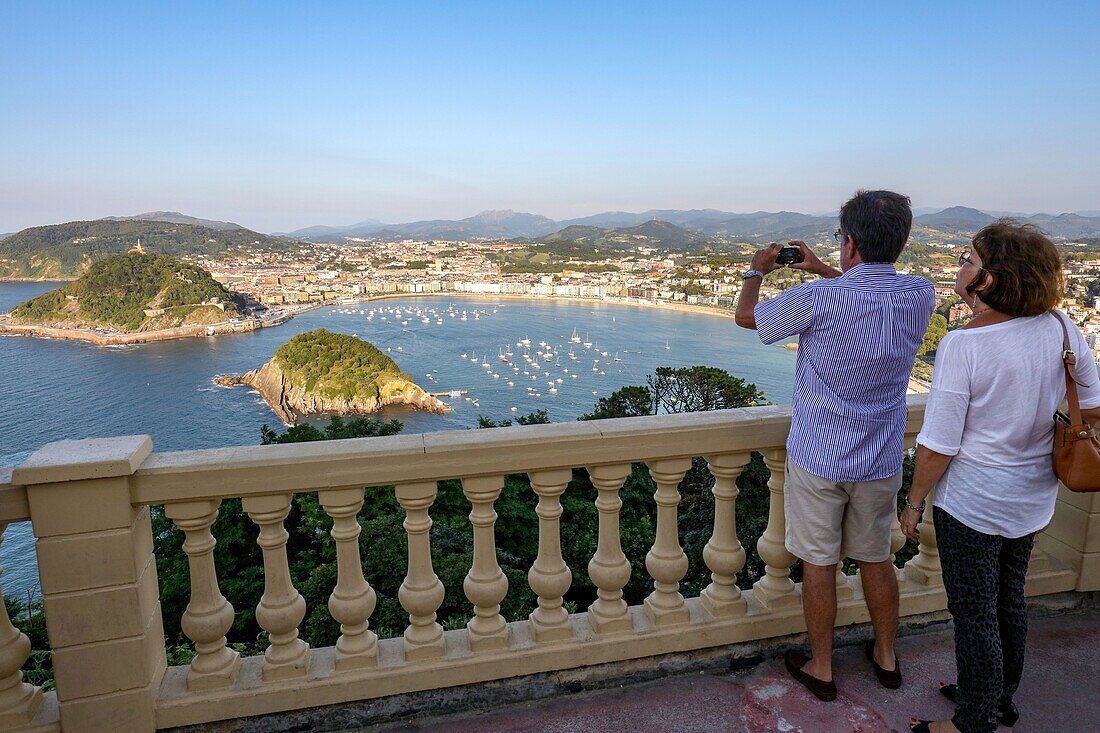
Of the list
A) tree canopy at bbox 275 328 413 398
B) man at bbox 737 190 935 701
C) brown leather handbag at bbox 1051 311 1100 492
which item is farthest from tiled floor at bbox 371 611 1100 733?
tree canopy at bbox 275 328 413 398

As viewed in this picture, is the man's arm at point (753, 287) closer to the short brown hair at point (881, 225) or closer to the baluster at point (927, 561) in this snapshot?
the short brown hair at point (881, 225)

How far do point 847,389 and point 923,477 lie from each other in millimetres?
292

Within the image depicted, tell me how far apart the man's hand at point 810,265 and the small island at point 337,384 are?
53968mm

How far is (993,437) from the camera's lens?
160 cm

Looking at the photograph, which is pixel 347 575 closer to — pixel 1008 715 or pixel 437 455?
pixel 437 455

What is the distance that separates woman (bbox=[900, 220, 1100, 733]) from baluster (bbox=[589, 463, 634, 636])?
823 mm

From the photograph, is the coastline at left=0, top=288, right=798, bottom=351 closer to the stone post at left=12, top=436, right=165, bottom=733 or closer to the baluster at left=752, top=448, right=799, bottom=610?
the baluster at left=752, top=448, right=799, bottom=610

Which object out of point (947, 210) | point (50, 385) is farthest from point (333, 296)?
point (947, 210)

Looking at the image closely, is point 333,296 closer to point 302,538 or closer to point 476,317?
point 476,317

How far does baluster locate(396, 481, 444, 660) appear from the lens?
6.13ft

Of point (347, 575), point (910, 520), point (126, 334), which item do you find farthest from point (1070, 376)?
point (126, 334)

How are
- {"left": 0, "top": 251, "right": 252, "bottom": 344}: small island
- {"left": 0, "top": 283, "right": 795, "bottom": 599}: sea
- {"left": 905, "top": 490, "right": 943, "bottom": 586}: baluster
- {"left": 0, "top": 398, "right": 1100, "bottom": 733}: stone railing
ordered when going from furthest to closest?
{"left": 0, "top": 251, "right": 252, "bottom": 344}: small island → {"left": 0, "top": 283, "right": 795, "bottom": 599}: sea → {"left": 905, "top": 490, "right": 943, "bottom": 586}: baluster → {"left": 0, "top": 398, "right": 1100, "bottom": 733}: stone railing

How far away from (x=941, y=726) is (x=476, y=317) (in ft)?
329

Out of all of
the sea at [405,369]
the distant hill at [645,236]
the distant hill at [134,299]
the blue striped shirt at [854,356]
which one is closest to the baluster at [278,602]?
the blue striped shirt at [854,356]
